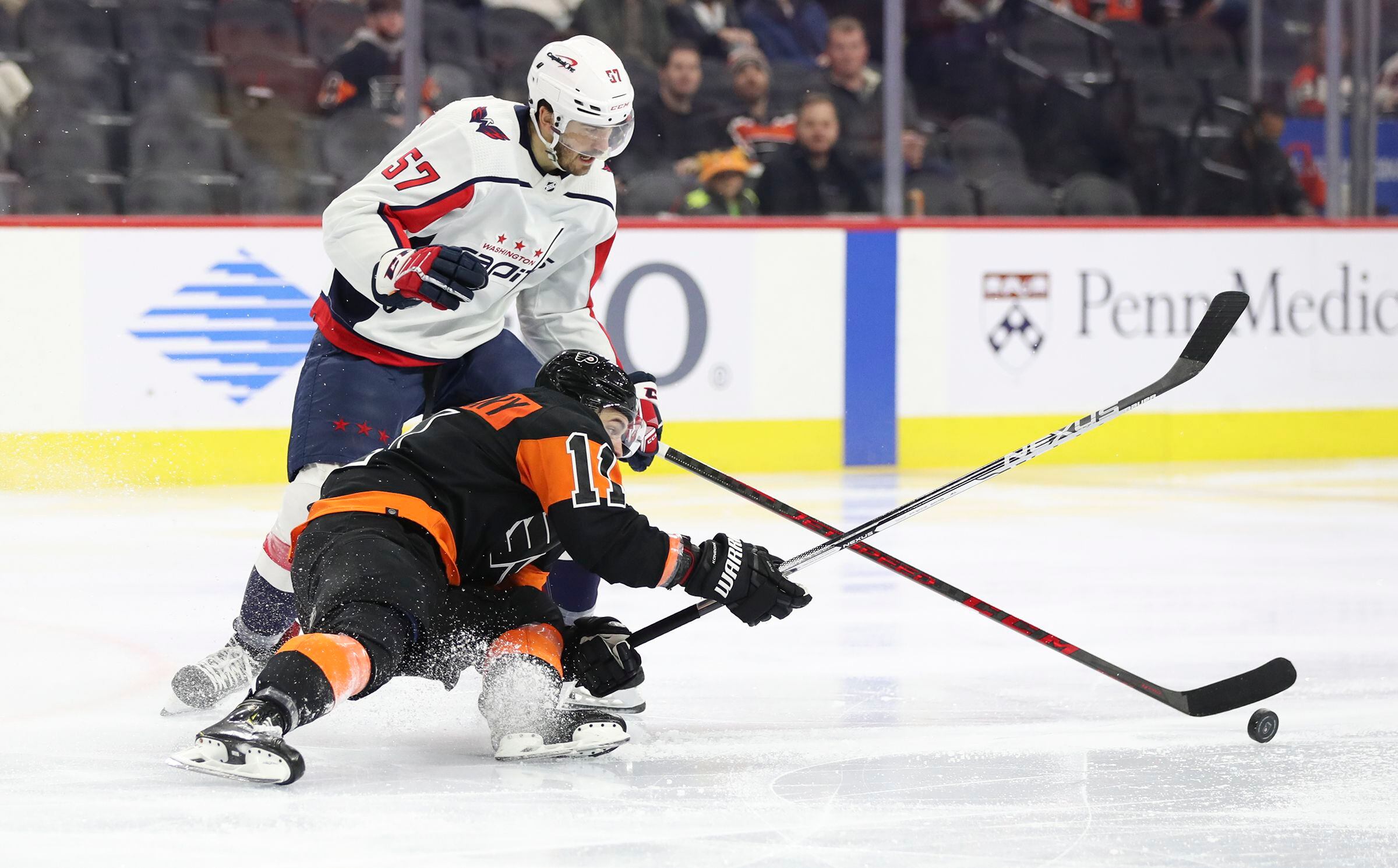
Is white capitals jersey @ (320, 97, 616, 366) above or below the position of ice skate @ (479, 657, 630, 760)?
above

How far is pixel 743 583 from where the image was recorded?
2539 millimetres

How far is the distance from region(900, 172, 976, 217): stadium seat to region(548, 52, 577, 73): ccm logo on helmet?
387cm

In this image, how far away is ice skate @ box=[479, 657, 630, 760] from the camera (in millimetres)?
2500

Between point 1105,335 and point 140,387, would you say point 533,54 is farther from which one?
point 1105,335

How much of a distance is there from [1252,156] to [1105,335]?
3.64ft

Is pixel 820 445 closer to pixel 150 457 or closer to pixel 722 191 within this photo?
pixel 722 191

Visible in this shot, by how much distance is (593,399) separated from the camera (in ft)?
8.60

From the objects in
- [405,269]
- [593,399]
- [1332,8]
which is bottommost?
[593,399]

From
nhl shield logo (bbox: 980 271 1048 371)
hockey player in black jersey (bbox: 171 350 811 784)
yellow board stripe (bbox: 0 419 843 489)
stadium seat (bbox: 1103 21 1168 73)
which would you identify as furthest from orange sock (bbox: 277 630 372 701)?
stadium seat (bbox: 1103 21 1168 73)

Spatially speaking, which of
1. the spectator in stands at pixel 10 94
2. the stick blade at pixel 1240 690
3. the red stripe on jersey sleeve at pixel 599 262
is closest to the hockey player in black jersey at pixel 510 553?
the red stripe on jersey sleeve at pixel 599 262

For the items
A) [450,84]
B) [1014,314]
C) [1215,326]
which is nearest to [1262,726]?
[1215,326]

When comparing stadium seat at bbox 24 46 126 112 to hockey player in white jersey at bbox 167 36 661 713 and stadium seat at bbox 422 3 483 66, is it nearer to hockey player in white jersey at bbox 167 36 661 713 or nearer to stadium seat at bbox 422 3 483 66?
stadium seat at bbox 422 3 483 66

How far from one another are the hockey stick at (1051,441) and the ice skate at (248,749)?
0.66 metres

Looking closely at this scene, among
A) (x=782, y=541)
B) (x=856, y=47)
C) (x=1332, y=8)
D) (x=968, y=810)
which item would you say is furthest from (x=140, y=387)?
(x=1332, y=8)
